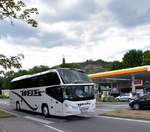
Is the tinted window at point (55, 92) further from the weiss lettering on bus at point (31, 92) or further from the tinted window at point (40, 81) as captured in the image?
the weiss lettering on bus at point (31, 92)

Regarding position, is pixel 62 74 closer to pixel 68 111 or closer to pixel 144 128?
pixel 68 111

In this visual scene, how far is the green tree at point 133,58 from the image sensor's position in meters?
107

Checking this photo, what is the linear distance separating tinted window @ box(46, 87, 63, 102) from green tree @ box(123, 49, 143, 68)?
83.6 metres

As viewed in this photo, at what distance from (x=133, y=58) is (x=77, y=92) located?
86042 mm

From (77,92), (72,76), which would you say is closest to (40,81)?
(72,76)

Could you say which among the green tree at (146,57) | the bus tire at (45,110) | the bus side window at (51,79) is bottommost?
the bus tire at (45,110)

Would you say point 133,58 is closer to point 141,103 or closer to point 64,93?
point 141,103

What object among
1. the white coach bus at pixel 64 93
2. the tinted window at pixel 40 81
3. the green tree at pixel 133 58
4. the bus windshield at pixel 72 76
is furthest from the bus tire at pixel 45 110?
the green tree at pixel 133 58

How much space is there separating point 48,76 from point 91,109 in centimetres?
393

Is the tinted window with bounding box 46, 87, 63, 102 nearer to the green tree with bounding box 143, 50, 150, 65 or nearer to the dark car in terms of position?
the dark car

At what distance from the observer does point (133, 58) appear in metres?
107

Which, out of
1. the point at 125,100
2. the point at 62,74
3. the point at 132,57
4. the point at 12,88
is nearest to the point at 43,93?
the point at 62,74

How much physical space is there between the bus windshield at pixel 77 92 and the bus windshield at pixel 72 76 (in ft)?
1.42

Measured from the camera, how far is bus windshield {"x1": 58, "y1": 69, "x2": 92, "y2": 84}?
23.2 meters
